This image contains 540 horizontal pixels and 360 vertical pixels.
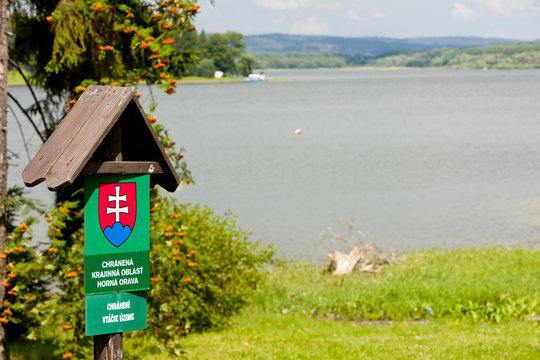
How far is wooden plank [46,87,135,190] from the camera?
477 cm

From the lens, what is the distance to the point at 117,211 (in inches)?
197

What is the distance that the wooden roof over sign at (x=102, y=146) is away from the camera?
4.86 m

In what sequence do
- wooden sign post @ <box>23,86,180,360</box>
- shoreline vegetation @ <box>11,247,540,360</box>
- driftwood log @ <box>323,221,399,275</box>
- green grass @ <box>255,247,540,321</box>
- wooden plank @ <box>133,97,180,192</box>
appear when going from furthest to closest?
1. driftwood log @ <box>323,221,399,275</box>
2. green grass @ <box>255,247,540,321</box>
3. shoreline vegetation @ <box>11,247,540,360</box>
4. wooden plank @ <box>133,97,180,192</box>
5. wooden sign post @ <box>23,86,180,360</box>

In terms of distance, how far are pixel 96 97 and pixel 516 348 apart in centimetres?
651

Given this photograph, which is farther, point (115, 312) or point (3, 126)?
point (3, 126)

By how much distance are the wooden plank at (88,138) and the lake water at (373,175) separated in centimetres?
1589

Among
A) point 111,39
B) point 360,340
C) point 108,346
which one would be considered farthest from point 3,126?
point 360,340

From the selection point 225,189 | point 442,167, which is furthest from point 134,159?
point 442,167

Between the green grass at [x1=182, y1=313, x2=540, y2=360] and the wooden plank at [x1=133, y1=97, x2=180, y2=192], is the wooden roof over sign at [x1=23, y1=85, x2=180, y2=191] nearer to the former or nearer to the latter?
the wooden plank at [x1=133, y1=97, x2=180, y2=192]

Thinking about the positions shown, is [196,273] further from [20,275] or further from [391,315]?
[391,315]

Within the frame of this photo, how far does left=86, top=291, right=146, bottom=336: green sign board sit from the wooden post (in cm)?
11

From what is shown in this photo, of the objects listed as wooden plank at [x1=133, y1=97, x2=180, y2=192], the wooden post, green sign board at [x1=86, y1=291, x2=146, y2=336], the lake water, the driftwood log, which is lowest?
the lake water

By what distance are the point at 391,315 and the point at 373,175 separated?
22.6 meters

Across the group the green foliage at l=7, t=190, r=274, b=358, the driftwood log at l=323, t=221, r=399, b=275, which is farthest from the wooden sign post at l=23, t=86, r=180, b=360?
the driftwood log at l=323, t=221, r=399, b=275
